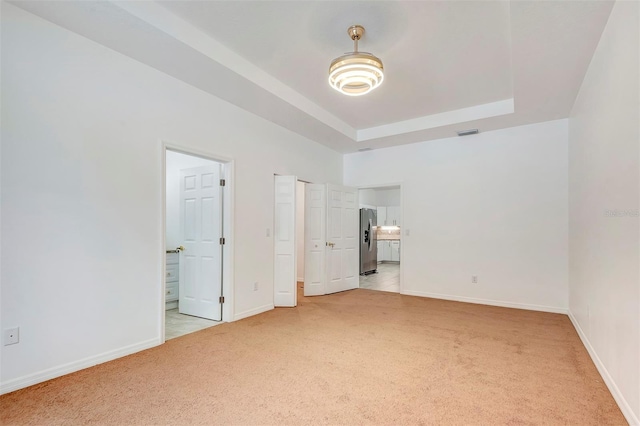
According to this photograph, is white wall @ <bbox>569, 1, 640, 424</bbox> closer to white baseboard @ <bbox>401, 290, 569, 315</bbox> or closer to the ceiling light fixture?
white baseboard @ <bbox>401, 290, 569, 315</bbox>

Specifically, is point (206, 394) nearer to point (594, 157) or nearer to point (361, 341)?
point (361, 341)

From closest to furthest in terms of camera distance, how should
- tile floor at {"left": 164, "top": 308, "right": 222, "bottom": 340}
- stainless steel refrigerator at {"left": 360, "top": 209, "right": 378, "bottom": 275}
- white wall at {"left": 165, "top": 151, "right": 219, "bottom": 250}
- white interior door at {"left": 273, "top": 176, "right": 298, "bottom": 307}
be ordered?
tile floor at {"left": 164, "top": 308, "right": 222, "bottom": 340} → white interior door at {"left": 273, "top": 176, "right": 298, "bottom": 307} → white wall at {"left": 165, "top": 151, "right": 219, "bottom": 250} → stainless steel refrigerator at {"left": 360, "top": 209, "right": 378, "bottom": 275}

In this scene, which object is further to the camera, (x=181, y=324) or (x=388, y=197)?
(x=388, y=197)

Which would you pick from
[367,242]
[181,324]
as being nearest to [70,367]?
[181,324]

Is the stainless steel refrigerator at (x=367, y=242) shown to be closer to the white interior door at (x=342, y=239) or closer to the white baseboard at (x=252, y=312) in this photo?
the white interior door at (x=342, y=239)

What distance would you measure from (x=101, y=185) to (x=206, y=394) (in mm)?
2002

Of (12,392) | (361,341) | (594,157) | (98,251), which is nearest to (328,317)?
(361,341)

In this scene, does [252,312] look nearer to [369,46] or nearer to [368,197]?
[369,46]

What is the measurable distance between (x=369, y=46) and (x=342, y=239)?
3.67 meters

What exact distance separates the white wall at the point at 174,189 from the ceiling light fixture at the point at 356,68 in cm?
279

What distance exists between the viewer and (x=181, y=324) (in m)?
3.98

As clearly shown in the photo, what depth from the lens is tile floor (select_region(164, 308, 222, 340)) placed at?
3.66 metres

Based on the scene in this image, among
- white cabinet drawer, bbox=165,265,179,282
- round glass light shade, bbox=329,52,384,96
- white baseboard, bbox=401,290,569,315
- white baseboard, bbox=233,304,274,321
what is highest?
round glass light shade, bbox=329,52,384,96

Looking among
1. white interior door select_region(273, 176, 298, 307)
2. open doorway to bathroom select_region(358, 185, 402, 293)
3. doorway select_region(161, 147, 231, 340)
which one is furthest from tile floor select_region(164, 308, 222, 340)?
open doorway to bathroom select_region(358, 185, 402, 293)
